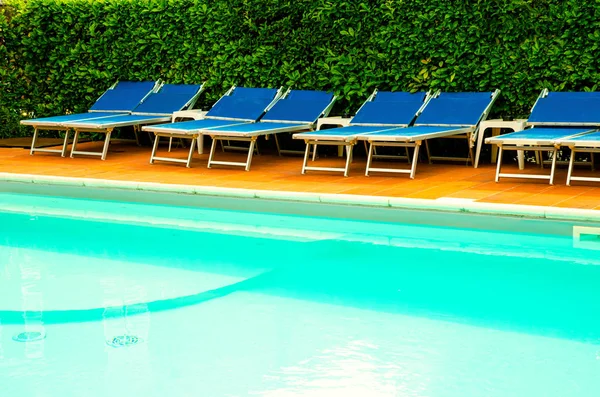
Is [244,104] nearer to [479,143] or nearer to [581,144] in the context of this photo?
[479,143]

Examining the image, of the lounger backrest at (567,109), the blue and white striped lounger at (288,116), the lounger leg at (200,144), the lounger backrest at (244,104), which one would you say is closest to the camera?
the lounger backrest at (567,109)

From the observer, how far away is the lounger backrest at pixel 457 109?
1020cm

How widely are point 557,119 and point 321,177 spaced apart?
259 centimetres

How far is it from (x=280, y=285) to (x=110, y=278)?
1.33 m

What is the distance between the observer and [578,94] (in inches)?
389

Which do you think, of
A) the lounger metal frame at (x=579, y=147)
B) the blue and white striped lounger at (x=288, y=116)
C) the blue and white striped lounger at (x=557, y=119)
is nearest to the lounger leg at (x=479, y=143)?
the blue and white striped lounger at (x=557, y=119)

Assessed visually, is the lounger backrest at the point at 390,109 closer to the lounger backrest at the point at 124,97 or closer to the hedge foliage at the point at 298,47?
the hedge foliage at the point at 298,47

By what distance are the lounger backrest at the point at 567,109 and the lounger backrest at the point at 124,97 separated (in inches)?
220

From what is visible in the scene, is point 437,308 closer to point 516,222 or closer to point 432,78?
point 516,222

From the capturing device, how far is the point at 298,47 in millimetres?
11727

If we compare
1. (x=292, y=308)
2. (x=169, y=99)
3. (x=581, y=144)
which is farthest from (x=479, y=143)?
(x=292, y=308)

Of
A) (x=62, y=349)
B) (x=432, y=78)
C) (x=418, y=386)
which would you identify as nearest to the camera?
(x=418, y=386)

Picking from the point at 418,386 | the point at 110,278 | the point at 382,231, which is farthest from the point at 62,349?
the point at 382,231

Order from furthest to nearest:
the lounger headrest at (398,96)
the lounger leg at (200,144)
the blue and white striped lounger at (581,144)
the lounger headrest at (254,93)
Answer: the lounger leg at (200,144), the lounger headrest at (254,93), the lounger headrest at (398,96), the blue and white striped lounger at (581,144)
